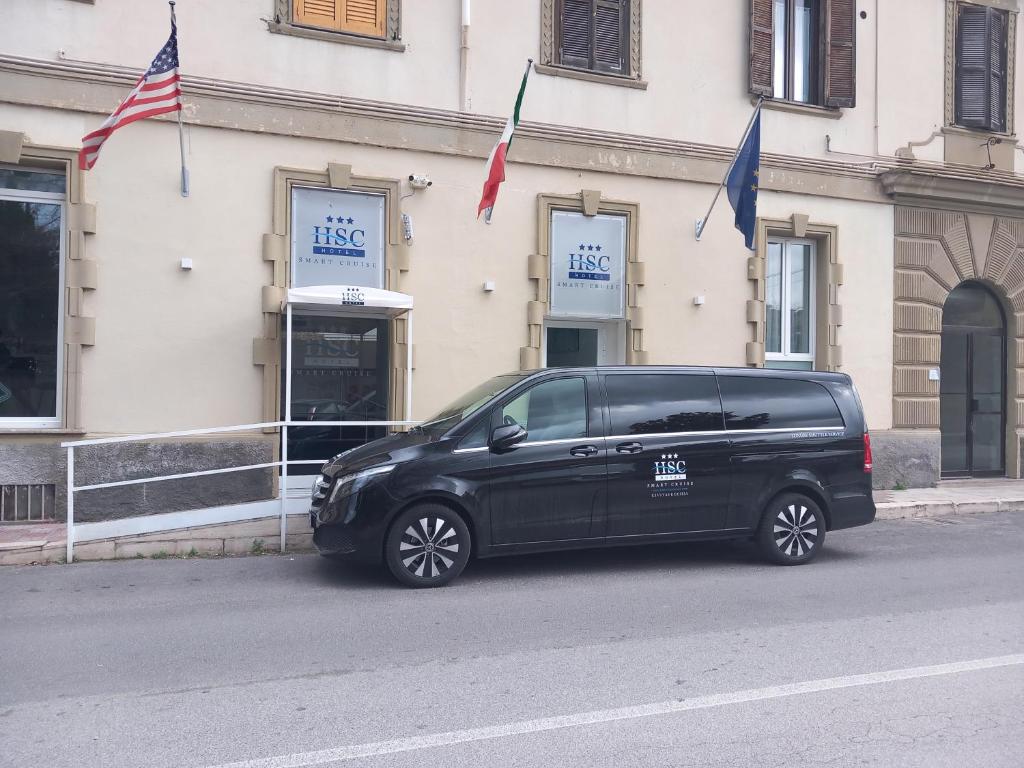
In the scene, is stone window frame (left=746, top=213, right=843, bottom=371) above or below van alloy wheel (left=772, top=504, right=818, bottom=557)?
above

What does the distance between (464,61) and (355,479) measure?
6571mm

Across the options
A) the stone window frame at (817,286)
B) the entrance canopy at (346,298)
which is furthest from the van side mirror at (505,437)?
the stone window frame at (817,286)

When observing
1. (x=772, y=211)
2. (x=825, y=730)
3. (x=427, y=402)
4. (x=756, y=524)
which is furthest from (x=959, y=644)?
(x=772, y=211)

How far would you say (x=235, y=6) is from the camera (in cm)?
1098

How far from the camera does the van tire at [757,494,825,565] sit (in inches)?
342

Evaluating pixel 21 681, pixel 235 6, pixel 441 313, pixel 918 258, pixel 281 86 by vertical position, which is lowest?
pixel 21 681

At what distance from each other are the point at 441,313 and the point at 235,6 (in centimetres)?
433

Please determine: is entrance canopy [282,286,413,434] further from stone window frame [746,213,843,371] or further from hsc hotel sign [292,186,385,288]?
stone window frame [746,213,843,371]

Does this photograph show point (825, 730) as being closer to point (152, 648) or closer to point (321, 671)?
point (321, 671)

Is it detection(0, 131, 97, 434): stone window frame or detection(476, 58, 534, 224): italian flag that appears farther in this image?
detection(476, 58, 534, 224): italian flag

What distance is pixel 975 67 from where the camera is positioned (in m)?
14.8

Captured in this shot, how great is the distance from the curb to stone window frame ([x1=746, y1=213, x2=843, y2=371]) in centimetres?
235

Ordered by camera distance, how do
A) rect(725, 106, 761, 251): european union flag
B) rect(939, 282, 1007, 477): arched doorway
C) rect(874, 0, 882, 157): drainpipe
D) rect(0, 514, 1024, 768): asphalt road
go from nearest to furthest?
1. rect(0, 514, 1024, 768): asphalt road
2. rect(725, 106, 761, 251): european union flag
3. rect(874, 0, 882, 157): drainpipe
4. rect(939, 282, 1007, 477): arched doorway

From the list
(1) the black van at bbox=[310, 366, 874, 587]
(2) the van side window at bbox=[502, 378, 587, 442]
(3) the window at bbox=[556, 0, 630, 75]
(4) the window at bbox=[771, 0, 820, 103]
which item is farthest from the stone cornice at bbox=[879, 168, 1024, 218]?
(2) the van side window at bbox=[502, 378, 587, 442]
